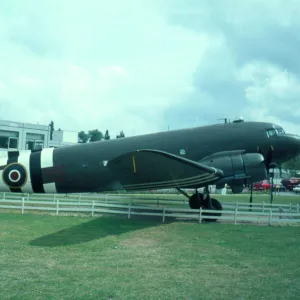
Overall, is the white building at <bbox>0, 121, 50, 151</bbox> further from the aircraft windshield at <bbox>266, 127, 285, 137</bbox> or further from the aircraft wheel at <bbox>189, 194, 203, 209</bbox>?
the aircraft windshield at <bbox>266, 127, 285, 137</bbox>

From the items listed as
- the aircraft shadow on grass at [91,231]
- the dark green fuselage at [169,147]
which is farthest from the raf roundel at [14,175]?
→ the aircraft shadow on grass at [91,231]

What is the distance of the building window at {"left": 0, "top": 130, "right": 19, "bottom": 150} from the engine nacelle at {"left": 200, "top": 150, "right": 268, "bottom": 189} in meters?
40.7

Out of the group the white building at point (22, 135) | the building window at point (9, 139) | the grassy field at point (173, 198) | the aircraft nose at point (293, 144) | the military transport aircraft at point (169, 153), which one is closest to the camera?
the military transport aircraft at point (169, 153)

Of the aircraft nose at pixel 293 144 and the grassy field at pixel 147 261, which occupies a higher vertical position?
the aircraft nose at pixel 293 144

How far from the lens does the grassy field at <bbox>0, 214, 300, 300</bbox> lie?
691cm

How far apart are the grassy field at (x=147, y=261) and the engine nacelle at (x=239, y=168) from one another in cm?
215

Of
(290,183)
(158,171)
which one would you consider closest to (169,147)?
(158,171)

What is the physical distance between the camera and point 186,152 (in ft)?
56.4

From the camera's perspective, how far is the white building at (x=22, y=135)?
165 ft

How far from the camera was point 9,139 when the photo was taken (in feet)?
167

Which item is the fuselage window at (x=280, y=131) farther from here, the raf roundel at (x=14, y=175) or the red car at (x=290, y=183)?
the red car at (x=290, y=183)

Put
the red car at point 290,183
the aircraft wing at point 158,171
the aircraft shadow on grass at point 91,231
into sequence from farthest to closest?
1. the red car at point 290,183
2. the aircraft wing at point 158,171
3. the aircraft shadow on grass at point 91,231

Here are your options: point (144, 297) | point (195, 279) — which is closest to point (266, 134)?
point (195, 279)

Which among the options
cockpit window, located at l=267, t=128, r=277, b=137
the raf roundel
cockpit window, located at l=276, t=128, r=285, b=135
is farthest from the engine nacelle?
the raf roundel
